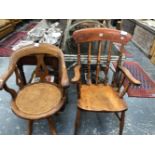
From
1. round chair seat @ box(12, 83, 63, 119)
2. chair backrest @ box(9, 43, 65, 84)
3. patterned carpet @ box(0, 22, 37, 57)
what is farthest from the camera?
patterned carpet @ box(0, 22, 37, 57)

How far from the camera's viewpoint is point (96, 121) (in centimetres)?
171

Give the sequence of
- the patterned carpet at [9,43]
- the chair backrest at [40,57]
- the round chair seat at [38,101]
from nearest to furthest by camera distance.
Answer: the round chair seat at [38,101] < the chair backrest at [40,57] < the patterned carpet at [9,43]

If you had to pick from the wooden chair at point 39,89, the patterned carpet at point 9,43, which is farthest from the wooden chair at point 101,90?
the patterned carpet at point 9,43

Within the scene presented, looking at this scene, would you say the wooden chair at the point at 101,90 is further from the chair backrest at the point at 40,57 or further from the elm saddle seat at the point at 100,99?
the chair backrest at the point at 40,57

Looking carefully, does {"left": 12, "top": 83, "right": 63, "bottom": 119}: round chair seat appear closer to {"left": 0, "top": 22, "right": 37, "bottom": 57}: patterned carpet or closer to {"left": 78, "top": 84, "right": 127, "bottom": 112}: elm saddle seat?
{"left": 78, "top": 84, "right": 127, "bottom": 112}: elm saddle seat

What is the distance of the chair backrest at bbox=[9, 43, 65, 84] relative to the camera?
4.60ft

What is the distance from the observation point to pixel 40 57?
1542 millimetres

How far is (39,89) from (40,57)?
314mm

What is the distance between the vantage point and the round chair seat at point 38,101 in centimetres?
124

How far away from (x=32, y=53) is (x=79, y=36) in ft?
1.54

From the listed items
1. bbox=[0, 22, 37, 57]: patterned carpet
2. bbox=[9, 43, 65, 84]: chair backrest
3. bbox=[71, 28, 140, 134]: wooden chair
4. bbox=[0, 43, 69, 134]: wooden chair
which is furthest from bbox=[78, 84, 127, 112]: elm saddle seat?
bbox=[0, 22, 37, 57]: patterned carpet

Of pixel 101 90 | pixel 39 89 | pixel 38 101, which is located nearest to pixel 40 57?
pixel 39 89
